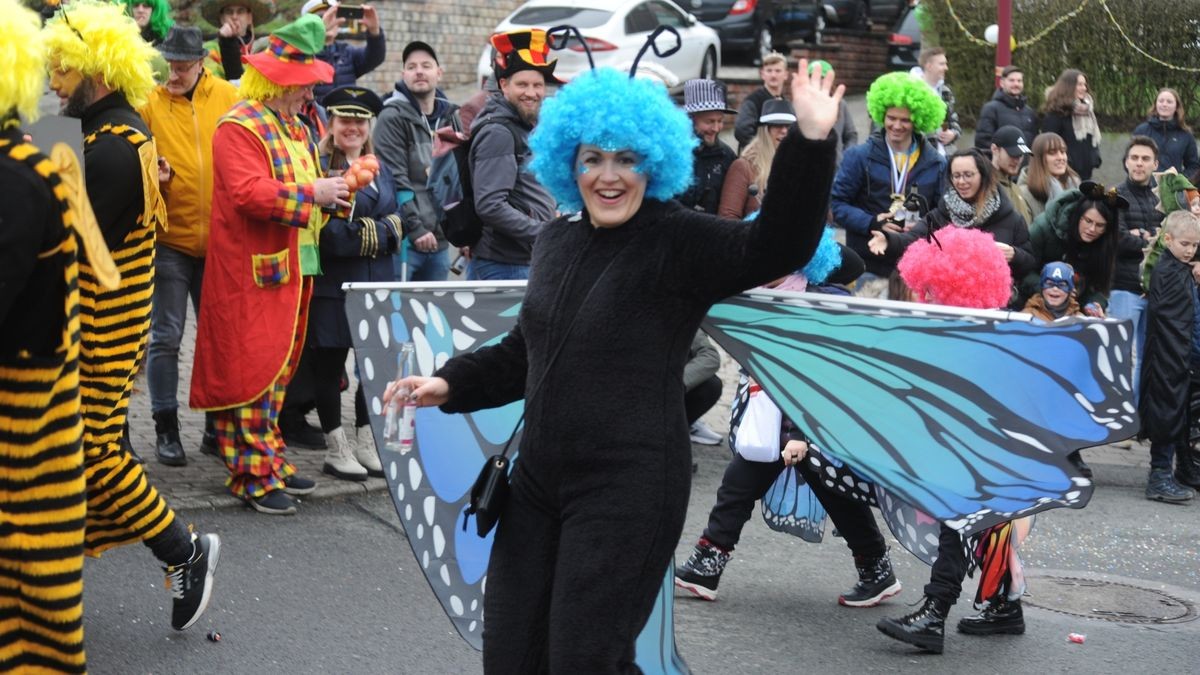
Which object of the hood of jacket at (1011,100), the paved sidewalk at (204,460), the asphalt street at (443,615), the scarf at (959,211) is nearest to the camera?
the asphalt street at (443,615)

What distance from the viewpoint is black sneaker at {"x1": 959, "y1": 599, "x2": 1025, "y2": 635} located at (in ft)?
19.2

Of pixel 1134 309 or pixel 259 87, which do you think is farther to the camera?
pixel 1134 309

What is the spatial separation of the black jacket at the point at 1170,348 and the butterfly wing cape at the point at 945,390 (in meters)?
5.11

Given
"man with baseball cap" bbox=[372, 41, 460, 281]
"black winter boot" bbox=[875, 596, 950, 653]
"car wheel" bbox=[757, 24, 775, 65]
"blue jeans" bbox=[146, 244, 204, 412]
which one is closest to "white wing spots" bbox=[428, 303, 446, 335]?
"black winter boot" bbox=[875, 596, 950, 653]

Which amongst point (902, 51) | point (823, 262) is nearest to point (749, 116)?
point (823, 262)

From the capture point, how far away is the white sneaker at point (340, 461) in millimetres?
7352

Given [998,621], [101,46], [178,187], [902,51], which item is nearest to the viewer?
[101,46]

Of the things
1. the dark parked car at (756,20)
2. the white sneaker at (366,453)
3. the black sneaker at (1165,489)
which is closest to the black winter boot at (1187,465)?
the black sneaker at (1165,489)

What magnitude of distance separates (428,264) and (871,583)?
3424mm

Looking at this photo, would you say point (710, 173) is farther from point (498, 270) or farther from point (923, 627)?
point (923, 627)

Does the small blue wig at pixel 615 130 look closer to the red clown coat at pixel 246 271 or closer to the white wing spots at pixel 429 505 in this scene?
the white wing spots at pixel 429 505

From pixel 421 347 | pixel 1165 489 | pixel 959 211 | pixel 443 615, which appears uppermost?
pixel 959 211

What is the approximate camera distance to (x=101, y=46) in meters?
5.24

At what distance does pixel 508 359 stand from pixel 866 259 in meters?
5.52
